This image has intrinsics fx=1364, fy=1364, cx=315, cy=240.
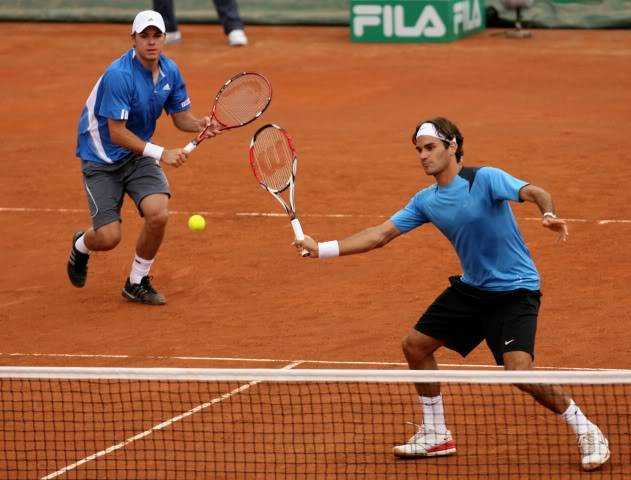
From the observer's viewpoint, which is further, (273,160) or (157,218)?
(157,218)

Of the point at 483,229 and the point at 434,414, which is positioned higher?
the point at 483,229

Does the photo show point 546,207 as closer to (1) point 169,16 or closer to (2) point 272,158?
(2) point 272,158

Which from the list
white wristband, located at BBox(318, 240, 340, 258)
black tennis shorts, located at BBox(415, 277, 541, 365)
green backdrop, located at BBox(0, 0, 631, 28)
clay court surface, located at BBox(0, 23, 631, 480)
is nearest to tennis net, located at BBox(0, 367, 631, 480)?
black tennis shorts, located at BBox(415, 277, 541, 365)

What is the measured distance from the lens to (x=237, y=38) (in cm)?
2320

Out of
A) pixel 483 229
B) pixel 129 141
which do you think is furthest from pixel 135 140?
pixel 483 229

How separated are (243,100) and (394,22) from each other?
12.9m

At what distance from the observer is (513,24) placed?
2458 centimetres

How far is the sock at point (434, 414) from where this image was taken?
7559 millimetres

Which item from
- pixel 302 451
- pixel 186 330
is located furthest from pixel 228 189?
pixel 302 451

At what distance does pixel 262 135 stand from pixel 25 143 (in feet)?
29.5

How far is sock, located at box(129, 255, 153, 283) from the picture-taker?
1074 centimetres

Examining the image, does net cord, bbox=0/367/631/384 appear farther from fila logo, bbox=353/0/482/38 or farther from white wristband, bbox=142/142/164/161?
fila logo, bbox=353/0/482/38

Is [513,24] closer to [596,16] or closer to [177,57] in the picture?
[596,16]

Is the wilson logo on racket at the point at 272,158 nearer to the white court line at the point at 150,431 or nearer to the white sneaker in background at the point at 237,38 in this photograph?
the white court line at the point at 150,431
